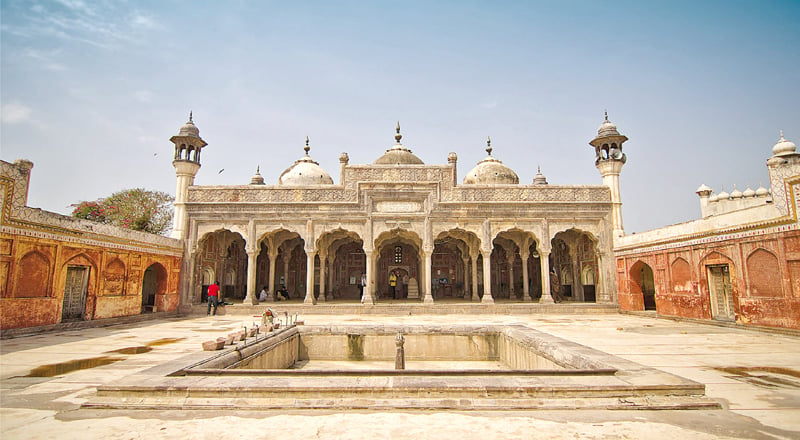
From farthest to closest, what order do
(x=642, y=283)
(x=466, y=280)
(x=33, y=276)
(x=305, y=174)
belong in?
(x=305, y=174)
(x=466, y=280)
(x=642, y=283)
(x=33, y=276)

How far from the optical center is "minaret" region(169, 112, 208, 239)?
1831cm

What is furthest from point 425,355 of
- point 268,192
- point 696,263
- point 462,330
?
point 268,192

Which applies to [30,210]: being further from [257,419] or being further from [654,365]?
[654,365]

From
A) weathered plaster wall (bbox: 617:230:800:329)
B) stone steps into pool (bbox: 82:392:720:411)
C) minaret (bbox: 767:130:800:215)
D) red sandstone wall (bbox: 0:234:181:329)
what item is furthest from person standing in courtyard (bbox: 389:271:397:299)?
stone steps into pool (bbox: 82:392:720:411)

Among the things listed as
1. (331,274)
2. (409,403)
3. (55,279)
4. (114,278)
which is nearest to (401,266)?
(331,274)

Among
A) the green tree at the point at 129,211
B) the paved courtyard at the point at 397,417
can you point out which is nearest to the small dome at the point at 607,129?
the paved courtyard at the point at 397,417

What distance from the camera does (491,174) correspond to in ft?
84.1

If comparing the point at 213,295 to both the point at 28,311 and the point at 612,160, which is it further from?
the point at 612,160

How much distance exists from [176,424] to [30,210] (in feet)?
33.9

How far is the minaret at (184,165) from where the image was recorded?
1831 centimetres

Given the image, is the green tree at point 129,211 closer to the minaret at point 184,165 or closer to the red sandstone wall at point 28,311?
the minaret at point 184,165

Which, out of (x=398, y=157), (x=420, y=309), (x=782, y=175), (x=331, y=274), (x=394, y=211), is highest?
(x=398, y=157)

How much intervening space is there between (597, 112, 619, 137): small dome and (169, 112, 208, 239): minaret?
58.3ft

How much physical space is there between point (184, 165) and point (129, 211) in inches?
477
